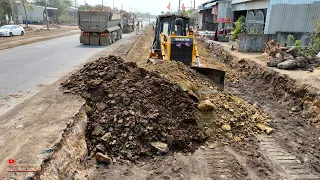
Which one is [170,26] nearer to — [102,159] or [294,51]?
[294,51]

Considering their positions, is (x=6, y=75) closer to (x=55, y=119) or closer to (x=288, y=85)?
(x=55, y=119)

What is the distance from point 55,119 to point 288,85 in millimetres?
7775

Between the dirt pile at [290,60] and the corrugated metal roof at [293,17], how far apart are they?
3.62 metres

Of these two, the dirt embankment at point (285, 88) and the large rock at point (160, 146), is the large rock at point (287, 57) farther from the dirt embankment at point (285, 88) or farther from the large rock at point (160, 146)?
the large rock at point (160, 146)

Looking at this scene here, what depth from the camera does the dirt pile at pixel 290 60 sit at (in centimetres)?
1095

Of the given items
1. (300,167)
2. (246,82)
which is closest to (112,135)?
(300,167)

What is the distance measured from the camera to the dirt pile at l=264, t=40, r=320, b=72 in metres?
10.9

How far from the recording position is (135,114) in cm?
600

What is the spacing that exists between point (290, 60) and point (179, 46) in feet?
16.3

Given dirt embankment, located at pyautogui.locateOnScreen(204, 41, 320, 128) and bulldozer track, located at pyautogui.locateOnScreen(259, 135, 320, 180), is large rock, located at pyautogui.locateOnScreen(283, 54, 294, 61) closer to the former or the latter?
dirt embankment, located at pyautogui.locateOnScreen(204, 41, 320, 128)

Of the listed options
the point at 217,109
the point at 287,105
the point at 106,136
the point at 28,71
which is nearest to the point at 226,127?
the point at 217,109

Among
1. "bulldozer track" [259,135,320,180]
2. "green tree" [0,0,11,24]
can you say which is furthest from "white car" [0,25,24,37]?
"bulldozer track" [259,135,320,180]

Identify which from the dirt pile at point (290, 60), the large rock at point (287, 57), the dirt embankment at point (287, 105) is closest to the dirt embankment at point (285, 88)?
the dirt embankment at point (287, 105)

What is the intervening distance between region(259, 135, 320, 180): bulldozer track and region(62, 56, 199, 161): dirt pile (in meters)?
1.55
